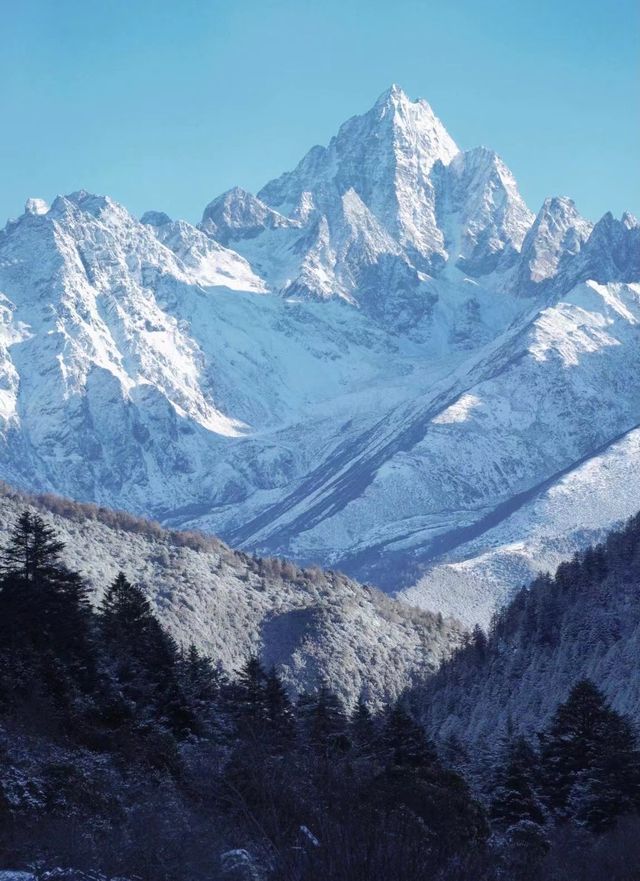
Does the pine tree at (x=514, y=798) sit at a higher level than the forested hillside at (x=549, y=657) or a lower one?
lower

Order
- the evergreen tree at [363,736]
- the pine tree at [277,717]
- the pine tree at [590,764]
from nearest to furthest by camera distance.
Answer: the pine tree at [590,764]
the pine tree at [277,717]
the evergreen tree at [363,736]

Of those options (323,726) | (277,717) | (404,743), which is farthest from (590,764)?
(277,717)

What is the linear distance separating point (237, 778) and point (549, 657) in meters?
89.2

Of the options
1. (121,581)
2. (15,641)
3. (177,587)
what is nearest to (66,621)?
(15,641)

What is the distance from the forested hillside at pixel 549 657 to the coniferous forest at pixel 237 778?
86.4 ft

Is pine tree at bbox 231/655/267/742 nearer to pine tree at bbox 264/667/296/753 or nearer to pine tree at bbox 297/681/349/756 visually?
pine tree at bbox 264/667/296/753

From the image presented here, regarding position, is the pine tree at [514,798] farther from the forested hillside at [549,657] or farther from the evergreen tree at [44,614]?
the forested hillside at [549,657]

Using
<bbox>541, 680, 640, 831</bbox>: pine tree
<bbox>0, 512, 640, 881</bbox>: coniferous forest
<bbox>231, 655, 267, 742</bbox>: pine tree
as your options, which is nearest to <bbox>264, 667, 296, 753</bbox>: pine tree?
<bbox>0, 512, 640, 881</bbox>: coniferous forest

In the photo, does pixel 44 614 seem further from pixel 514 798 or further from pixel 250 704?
pixel 514 798

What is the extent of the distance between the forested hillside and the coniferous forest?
2634 centimetres

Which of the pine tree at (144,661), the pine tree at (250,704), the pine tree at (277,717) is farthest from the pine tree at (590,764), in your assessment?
the pine tree at (144,661)

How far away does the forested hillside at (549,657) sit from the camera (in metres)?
109

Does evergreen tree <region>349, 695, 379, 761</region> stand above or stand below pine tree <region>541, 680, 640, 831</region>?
above

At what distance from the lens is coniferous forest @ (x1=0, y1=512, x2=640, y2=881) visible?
113ft
